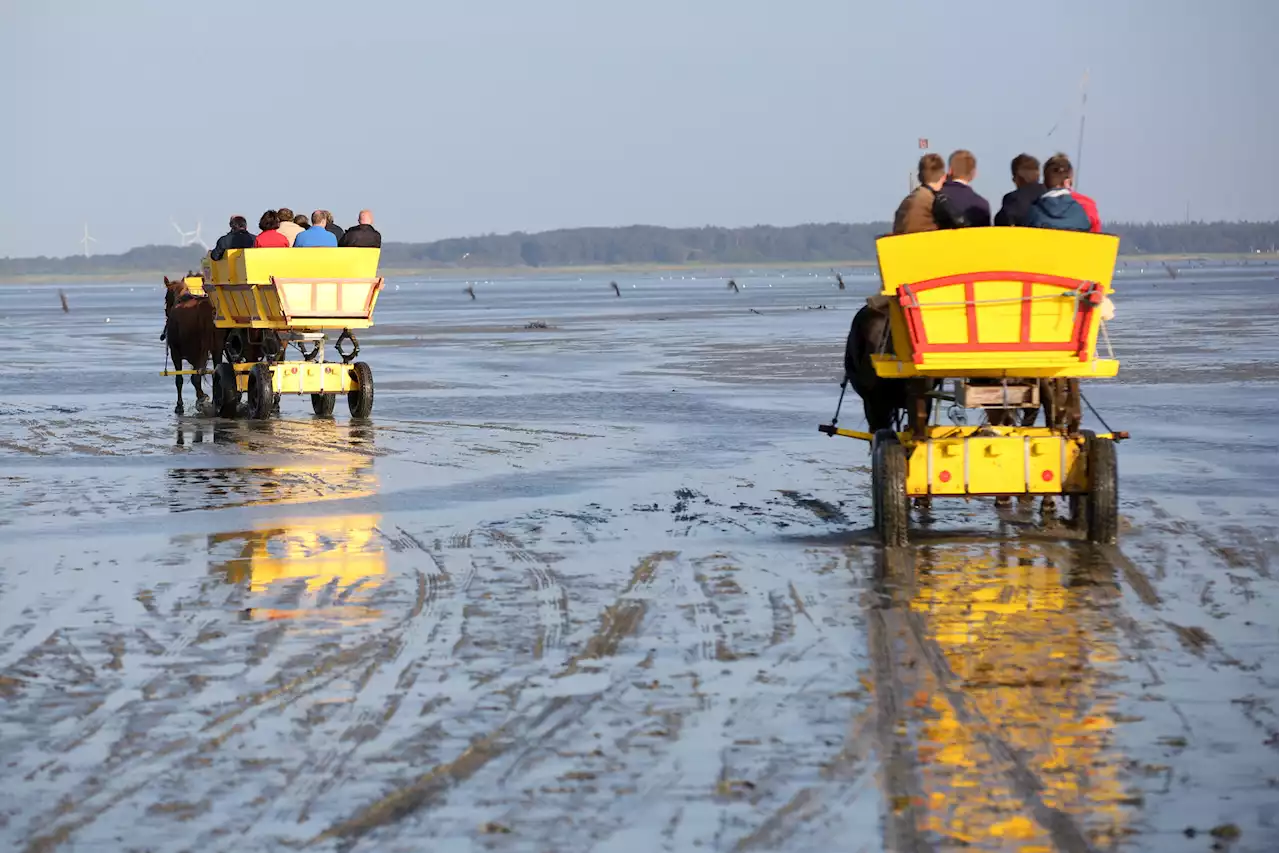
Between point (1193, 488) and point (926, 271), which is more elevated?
point (926, 271)

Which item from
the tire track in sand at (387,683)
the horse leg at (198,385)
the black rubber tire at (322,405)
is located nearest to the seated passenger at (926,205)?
the tire track in sand at (387,683)

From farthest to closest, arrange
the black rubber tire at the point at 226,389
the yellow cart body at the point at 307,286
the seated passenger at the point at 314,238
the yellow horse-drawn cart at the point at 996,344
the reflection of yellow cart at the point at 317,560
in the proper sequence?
the black rubber tire at the point at 226,389 < the seated passenger at the point at 314,238 < the yellow cart body at the point at 307,286 < the yellow horse-drawn cart at the point at 996,344 < the reflection of yellow cart at the point at 317,560

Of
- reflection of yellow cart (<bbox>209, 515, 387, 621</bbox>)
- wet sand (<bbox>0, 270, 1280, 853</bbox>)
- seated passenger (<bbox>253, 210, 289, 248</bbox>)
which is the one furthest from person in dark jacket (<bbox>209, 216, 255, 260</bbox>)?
reflection of yellow cart (<bbox>209, 515, 387, 621</bbox>)

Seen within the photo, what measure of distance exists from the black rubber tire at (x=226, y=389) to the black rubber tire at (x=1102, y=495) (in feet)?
40.7

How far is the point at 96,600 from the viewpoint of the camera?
9586 millimetres

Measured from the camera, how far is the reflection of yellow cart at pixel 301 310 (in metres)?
20.6

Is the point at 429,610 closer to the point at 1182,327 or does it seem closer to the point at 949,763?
the point at 949,763

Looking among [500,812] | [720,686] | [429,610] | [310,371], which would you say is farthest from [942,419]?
[500,812]

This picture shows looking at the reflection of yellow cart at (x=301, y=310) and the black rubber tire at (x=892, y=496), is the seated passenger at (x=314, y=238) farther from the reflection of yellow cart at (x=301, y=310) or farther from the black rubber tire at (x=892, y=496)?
the black rubber tire at (x=892, y=496)

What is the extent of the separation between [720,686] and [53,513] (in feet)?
22.7

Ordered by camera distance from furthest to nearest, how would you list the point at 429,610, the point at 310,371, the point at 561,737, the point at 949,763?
1. the point at 310,371
2. the point at 429,610
3. the point at 561,737
4. the point at 949,763

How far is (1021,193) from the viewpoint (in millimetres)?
11992

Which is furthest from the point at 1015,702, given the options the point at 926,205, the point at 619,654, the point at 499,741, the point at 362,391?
the point at 362,391

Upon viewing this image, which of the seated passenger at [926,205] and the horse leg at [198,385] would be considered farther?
the horse leg at [198,385]
